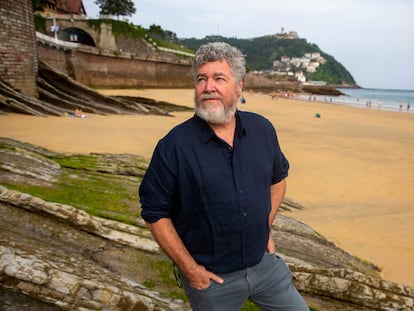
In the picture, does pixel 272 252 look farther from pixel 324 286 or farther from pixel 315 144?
pixel 315 144

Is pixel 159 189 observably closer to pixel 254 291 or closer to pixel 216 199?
pixel 216 199

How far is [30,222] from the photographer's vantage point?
329cm

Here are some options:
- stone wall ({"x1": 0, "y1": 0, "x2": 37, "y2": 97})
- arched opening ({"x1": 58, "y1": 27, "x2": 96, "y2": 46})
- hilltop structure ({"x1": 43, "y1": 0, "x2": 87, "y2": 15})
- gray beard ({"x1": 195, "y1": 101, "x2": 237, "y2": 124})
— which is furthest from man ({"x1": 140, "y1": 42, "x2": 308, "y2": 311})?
hilltop structure ({"x1": 43, "y1": 0, "x2": 87, "y2": 15})

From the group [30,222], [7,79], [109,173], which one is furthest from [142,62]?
[30,222]

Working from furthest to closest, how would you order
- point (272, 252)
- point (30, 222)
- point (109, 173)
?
1. point (109, 173)
2. point (30, 222)
3. point (272, 252)

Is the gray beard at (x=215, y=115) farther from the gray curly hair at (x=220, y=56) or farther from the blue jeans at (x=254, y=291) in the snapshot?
the blue jeans at (x=254, y=291)

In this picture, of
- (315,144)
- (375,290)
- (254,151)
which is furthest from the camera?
(315,144)

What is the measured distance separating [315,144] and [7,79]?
15084 millimetres

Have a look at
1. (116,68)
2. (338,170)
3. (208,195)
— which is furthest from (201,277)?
(116,68)

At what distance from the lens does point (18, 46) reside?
1577cm

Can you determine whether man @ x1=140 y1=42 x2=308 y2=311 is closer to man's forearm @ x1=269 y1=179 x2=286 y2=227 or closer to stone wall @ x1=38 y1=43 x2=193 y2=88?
man's forearm @ x1=269 y1=179 x2=286 y2=227

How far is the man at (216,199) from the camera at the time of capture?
1.99m

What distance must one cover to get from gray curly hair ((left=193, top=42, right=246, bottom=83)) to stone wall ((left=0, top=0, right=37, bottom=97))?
1649 cm

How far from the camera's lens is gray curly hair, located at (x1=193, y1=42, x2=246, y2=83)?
2.10 meters
